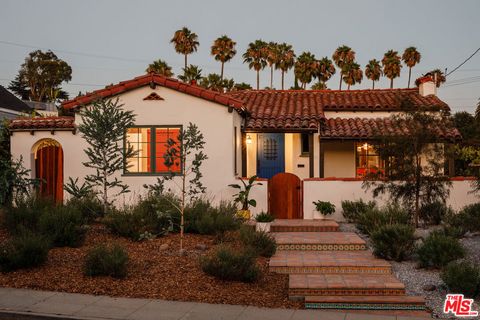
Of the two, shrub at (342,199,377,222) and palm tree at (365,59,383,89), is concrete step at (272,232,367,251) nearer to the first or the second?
shrub at (342,199,377,222)

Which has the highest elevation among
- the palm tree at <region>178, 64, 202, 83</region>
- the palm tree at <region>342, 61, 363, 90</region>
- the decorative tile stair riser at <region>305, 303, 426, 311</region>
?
the palm tree at <region>342, 61, 363, 90</region>

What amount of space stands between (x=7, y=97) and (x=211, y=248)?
3008 centimetres

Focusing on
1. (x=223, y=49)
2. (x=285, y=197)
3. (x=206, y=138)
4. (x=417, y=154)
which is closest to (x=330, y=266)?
(x=417, y=154)

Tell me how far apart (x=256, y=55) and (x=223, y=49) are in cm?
429

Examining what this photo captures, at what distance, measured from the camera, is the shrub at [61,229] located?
1004 centimetres

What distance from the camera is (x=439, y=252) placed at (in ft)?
31.8

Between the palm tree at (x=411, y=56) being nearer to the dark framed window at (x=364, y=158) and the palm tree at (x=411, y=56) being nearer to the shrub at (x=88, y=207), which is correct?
the dark framed window at (x=364, y=158)

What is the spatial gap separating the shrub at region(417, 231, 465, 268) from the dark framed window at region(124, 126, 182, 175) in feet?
26.8

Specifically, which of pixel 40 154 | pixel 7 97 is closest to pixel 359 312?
pixel 40 154

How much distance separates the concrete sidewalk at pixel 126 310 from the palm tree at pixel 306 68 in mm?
43302

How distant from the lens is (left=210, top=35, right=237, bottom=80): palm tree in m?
46.8

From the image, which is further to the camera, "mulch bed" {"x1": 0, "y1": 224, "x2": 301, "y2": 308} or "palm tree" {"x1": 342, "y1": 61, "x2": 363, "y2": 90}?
"palm tree" {"x1": 342, "y1": 61, "x2": 363, "y2": 90}

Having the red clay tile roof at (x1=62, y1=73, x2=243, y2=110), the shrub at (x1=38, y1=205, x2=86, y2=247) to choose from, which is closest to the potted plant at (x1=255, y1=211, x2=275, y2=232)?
the red clay tile roof at (x1=62, y1=73, x2=243, y2=110)

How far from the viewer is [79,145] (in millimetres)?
16266
